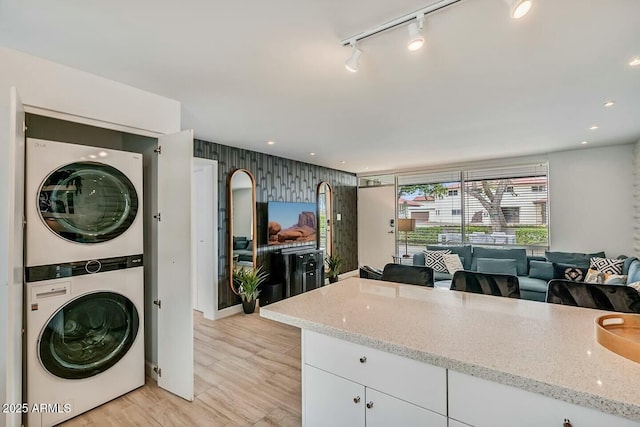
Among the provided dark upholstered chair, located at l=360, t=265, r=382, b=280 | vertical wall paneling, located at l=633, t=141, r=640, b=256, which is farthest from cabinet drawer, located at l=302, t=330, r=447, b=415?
vertical wall paneling, located at l=633, t=141, r=640, b=256

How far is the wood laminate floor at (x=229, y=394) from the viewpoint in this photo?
79.1 inches

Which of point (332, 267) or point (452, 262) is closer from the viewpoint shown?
point (452, 262)

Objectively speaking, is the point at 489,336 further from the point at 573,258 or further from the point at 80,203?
the point at 573,258

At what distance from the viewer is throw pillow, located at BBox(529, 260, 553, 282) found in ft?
14.0

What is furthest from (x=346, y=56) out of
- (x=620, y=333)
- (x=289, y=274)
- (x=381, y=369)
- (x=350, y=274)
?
(x=350, y=274)

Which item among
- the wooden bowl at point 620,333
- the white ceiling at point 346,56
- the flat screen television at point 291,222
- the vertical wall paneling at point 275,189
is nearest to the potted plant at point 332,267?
the vertical wall paneling at point 275,189

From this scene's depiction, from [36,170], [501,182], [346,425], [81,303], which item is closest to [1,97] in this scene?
[36,170]

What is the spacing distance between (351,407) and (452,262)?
4216 mm

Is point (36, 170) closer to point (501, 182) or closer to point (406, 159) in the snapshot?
point (406, 159)

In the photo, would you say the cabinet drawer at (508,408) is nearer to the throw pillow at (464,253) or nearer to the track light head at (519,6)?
the track light head at (519,6)

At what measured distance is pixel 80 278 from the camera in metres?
2.06

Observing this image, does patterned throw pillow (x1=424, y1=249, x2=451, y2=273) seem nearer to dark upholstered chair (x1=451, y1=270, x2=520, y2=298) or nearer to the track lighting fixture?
dark upholstered chair (x1=451, y1=270, x2=520, y2=298)

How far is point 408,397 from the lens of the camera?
1.11m

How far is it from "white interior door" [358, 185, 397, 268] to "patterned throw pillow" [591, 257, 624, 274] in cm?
335
